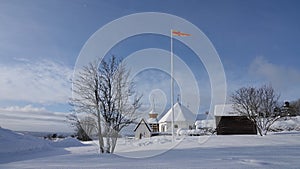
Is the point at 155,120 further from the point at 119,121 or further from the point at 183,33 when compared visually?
the point at 119,121

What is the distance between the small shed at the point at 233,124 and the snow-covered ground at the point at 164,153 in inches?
249

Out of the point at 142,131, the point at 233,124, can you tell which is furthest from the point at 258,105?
the point at 142,131

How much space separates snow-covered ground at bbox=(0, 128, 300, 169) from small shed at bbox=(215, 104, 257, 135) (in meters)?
6.32

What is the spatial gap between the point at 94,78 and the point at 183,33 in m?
8.98

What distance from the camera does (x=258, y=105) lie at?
32562 millimetres

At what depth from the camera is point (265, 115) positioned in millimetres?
31547

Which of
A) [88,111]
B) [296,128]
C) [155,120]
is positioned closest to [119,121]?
[88,111]

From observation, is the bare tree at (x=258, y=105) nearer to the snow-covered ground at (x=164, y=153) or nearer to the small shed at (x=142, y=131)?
the snow-covered ground at (x=164, y=153)

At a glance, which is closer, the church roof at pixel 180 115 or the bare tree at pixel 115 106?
the bare tree at pixel 115 106

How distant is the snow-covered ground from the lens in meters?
9.46

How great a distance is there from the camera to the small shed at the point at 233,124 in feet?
128

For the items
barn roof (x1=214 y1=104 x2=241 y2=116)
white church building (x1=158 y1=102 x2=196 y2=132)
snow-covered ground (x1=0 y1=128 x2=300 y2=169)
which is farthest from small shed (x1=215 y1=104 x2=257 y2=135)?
white church building (x1=158 y1=102 x2=196 y2=132)

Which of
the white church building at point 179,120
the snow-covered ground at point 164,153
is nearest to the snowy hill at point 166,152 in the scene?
the snow-covered ground at point 164,153

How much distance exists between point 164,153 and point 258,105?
891 inches
